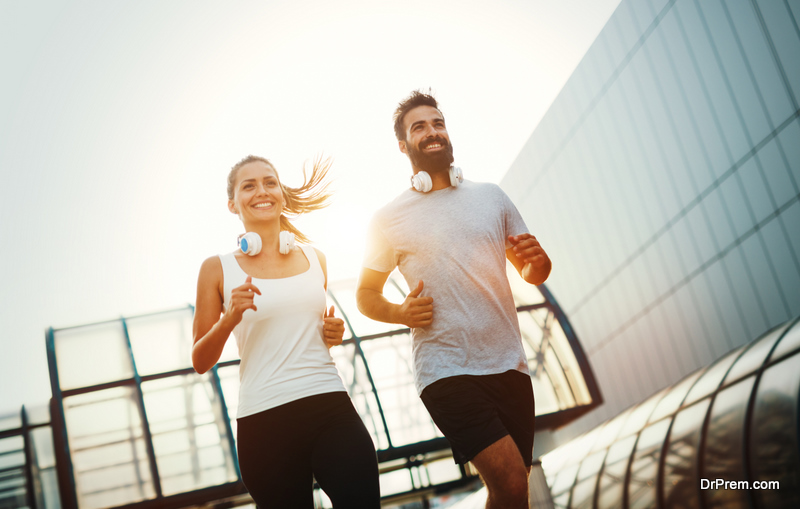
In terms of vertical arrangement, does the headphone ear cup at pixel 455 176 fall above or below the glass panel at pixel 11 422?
below

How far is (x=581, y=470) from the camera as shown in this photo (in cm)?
1066

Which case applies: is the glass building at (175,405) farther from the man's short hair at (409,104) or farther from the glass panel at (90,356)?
the man's short hair at (409,104)

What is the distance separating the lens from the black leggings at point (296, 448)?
115 inches

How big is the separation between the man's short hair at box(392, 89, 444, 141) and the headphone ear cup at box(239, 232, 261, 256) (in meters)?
1.25

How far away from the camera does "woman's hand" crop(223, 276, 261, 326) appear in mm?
2996

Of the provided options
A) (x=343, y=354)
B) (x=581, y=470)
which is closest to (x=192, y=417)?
(x=343, y=354)

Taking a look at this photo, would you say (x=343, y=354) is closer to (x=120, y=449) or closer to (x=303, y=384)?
(x=120, y=449)

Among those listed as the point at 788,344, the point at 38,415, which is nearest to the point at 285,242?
the point at 788,344

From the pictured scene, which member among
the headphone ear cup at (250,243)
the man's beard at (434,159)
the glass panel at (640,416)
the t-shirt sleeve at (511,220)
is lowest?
the glass panel at (640,416)

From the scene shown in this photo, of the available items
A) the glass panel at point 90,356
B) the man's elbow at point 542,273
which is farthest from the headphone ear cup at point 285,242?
the glass panel at point 90,356

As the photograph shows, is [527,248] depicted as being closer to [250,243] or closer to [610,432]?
[250,243]

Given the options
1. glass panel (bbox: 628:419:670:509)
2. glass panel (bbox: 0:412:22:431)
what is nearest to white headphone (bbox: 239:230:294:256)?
glass panel (bbox: 628:419:670:509)

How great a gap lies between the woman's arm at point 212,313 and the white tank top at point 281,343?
0.06m

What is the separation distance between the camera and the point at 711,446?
7.17m
